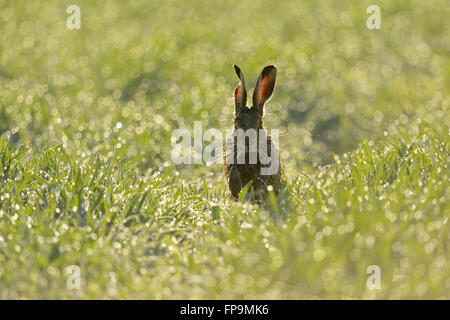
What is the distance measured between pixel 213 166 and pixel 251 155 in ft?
3.51

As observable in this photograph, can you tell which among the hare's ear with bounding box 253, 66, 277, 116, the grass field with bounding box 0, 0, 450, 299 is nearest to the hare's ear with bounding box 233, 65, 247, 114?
the hare's ear with bounding box 253, 66, 277, 116

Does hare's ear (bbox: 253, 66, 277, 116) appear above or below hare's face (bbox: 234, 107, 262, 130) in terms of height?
above

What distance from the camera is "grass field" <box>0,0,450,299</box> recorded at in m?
2.80

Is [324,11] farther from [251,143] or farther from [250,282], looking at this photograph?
[250,282]

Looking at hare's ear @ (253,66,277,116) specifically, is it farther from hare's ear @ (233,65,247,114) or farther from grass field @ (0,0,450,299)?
grass field @ (0,0,450,299)

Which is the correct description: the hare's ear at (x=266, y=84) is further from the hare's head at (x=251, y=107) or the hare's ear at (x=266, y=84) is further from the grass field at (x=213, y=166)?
the grass field at (x=213, y=166)

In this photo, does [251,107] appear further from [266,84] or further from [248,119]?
[266,84]

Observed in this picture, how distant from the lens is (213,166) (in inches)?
191

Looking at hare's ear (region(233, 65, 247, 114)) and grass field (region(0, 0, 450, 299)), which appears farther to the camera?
hare's ear (region(233, 65, 247, 114))

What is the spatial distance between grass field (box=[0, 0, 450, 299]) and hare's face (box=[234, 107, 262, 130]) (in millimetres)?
371

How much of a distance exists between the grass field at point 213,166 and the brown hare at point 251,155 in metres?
0.13

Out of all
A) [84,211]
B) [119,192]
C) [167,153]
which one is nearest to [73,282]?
[84,211]

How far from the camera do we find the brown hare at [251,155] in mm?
3809

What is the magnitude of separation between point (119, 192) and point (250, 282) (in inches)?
48.7
